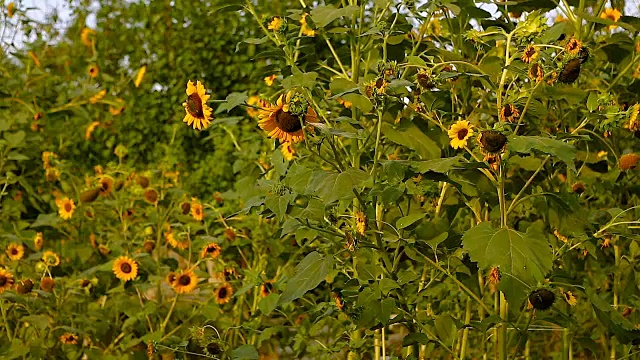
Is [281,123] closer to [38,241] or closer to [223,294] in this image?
[223,294]

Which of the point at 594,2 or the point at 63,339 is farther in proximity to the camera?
the point at 63,339

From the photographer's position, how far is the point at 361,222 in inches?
59.1

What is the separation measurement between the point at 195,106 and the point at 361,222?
34cm

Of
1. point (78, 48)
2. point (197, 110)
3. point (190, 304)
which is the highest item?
point (197, 110)

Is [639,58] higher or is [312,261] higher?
[639,58]

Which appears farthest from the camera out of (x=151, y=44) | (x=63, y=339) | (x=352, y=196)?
(x=151, y=44)

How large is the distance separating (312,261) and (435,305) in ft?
3.27

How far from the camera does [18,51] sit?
11.7 ft

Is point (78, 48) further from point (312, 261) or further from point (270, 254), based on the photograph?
point (312, 261)

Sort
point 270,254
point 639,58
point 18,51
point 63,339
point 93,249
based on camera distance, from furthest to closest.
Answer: point 18,51
point 93,249
point 270,254
point 63,339
point 639,58

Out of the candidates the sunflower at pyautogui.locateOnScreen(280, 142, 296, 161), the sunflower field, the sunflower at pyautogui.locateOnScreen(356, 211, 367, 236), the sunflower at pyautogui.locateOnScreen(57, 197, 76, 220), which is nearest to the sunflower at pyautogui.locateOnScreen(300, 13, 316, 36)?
the sunflower field

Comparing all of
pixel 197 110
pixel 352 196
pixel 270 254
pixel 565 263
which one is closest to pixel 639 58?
pixel 565 263

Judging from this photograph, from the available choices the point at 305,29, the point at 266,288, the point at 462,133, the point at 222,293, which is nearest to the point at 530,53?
the point at 462,133

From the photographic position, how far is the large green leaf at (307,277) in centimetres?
149
